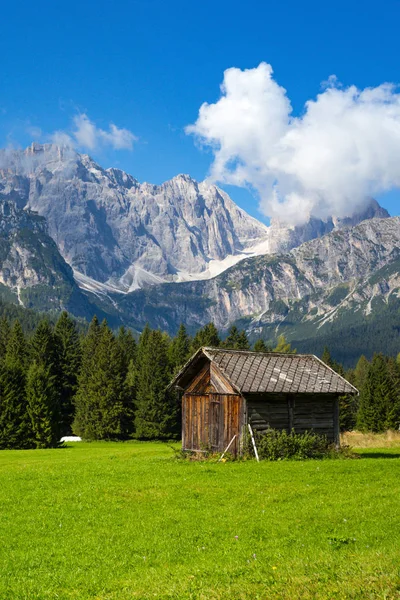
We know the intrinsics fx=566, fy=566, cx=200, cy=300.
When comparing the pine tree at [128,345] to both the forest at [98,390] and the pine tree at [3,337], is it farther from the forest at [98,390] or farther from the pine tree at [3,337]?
the pine tree at [3,337]

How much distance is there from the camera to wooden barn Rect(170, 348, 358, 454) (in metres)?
35.2

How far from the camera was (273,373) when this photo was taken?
37156 mm

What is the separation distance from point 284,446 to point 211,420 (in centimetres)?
585

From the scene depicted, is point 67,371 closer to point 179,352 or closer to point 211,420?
point 179,352

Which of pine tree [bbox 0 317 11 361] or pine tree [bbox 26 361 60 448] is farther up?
pine tree [bbox 0 317 11 361]

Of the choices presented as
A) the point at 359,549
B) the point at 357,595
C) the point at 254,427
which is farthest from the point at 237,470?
the point at 357,595

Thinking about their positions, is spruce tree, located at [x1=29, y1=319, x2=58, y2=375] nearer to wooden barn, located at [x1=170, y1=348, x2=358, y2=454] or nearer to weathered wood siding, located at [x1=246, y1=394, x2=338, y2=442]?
wooden barn, located at [x1=170, y1=348, x2=358, y2=454]

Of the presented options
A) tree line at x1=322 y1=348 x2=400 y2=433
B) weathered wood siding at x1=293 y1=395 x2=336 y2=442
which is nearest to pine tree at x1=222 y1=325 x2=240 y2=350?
tree line at x1=322 y1=348 x2=400 y2=433

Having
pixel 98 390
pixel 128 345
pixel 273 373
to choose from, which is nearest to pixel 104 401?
pixel 98 390

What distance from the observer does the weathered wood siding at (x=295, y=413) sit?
1388 inches

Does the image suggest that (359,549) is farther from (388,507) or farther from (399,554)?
(388,507)

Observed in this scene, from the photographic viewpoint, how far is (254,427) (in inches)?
1371

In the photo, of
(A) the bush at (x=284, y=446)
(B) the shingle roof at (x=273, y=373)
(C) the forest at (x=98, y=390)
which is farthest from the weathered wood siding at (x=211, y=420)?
(C) the forest at (x=98, y=390)

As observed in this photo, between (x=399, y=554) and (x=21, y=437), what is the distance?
201 ft
